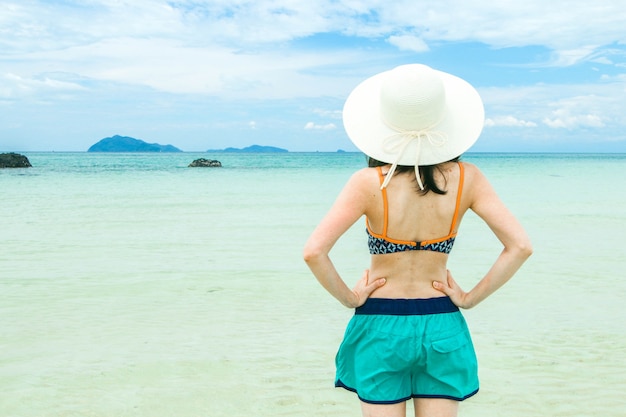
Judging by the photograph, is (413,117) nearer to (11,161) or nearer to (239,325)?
(239,325)

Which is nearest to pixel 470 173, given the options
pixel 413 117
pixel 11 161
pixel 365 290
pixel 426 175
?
pixel 426 175

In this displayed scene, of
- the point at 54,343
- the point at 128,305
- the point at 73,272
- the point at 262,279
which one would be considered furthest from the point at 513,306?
the point at 73,272

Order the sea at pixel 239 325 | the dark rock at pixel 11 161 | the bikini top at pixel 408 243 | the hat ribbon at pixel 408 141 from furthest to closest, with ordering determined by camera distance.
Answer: the dark rock at pixel 11 161 → the sea at pixel 239 325 → the bikini top at pixel 408 243 → the hat ribbon at pixel 408 141

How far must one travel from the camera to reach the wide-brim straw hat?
80.8 inches

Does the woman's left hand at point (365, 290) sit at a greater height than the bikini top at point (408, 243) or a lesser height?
lesser

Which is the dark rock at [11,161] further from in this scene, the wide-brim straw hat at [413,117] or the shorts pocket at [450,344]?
the shorts pocket at [450,344]

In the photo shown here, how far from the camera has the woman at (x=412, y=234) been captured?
207 centimetres

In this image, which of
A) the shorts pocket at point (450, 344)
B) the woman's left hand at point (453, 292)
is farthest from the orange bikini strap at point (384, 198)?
the shorts pocket at point (450, 344)

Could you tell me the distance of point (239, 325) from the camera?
5941 mm

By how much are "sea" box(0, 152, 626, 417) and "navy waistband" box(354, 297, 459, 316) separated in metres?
2.16

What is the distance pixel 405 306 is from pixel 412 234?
11.0 inches

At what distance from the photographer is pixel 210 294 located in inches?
280

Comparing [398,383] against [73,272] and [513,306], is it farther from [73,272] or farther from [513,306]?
[73,272]

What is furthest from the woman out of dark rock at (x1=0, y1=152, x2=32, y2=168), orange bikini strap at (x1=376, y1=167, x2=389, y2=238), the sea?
dark rock at (x1=0, y1=152, x2=32, y2=168)
